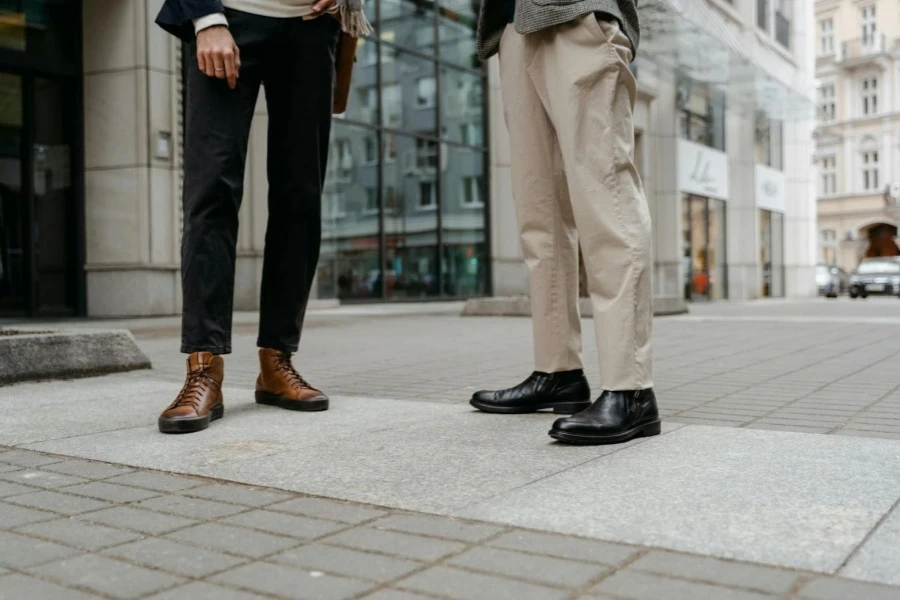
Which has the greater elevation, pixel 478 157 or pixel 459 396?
pixel 478 157

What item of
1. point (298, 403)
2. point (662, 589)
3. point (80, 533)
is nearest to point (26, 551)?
point (80, 533)

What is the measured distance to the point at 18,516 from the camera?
209 centimetres

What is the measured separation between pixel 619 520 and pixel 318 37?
225 cm

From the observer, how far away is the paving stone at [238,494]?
2186 mm

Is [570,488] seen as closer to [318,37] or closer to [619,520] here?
[619,520]

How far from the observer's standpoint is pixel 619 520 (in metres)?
1.94

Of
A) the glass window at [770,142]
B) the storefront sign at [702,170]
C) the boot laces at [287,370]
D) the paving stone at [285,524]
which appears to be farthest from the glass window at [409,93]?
the paving stone at [285,524]

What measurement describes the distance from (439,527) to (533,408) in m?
1.47

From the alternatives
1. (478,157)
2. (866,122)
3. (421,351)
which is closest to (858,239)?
(866,122)

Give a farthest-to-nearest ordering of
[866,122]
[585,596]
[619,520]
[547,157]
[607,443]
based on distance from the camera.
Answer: [866,122] < [547,157] < [607,443] < [619,520] < [585,596]

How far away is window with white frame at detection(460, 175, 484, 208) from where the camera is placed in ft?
63.8

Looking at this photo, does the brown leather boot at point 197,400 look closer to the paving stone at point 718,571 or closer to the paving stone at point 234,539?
the paving stone at point 234,539

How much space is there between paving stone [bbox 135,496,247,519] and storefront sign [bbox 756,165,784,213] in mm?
28369

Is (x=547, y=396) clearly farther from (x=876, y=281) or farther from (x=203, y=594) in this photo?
(x=876, y=281)
